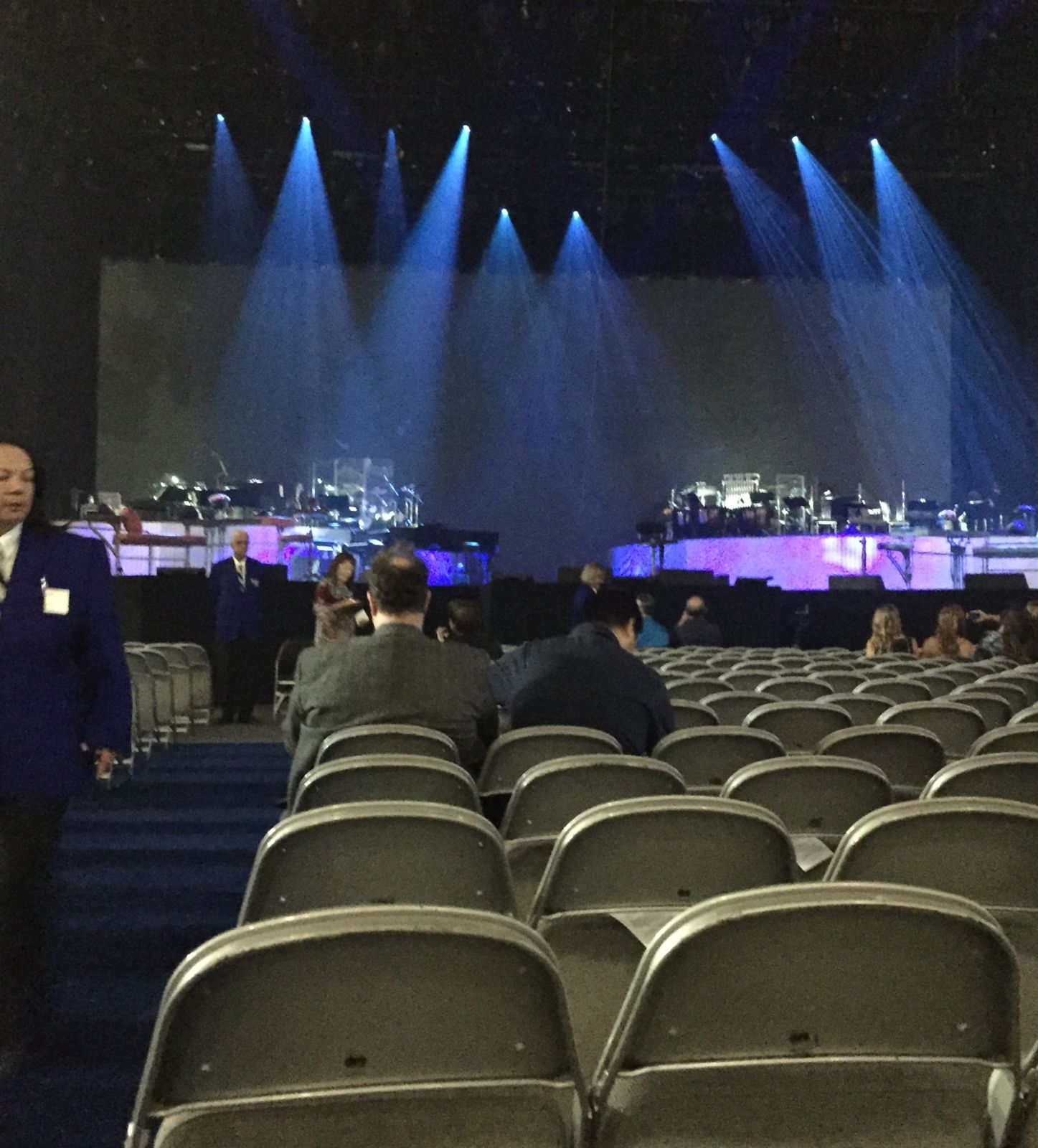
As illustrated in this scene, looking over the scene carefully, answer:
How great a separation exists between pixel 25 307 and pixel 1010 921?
12.8m

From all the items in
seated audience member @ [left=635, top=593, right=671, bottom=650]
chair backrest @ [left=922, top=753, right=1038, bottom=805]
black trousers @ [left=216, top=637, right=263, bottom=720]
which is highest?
chair backrest @ [left=922, top=753, right=1038, bottom=805]

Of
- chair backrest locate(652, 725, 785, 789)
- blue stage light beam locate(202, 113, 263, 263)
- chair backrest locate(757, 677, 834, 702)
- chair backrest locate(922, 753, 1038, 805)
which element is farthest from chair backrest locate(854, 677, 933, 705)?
blue stage light beam locate(202, 113, 263, 263)

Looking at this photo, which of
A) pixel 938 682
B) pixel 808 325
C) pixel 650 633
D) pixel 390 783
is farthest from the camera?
pixel 808 325

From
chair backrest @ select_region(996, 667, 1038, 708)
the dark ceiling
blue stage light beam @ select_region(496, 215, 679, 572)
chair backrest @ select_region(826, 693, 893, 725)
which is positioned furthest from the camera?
blue stage light beam @ select_region(496, 215, 679, 572)

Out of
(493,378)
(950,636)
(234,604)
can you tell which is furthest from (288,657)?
(493,378)

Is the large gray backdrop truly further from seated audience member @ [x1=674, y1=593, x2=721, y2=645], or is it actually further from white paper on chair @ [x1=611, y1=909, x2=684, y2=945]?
white paper on chair @ [x1=611, y1=909, x2=684, y2=945]

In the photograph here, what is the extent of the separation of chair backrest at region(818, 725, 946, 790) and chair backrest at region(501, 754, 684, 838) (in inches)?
40.7

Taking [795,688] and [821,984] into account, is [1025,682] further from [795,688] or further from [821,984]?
[821,984]

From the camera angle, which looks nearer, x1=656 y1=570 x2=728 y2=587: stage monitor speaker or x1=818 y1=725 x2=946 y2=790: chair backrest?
x1=818 y1=725 x2=946 y2=790: chair backrest

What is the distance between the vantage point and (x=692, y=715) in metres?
4.45

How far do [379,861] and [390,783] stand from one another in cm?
65

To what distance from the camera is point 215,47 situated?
567 inches

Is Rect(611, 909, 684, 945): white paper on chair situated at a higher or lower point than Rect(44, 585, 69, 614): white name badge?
lower

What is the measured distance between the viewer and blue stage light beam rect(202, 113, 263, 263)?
58.1ft
